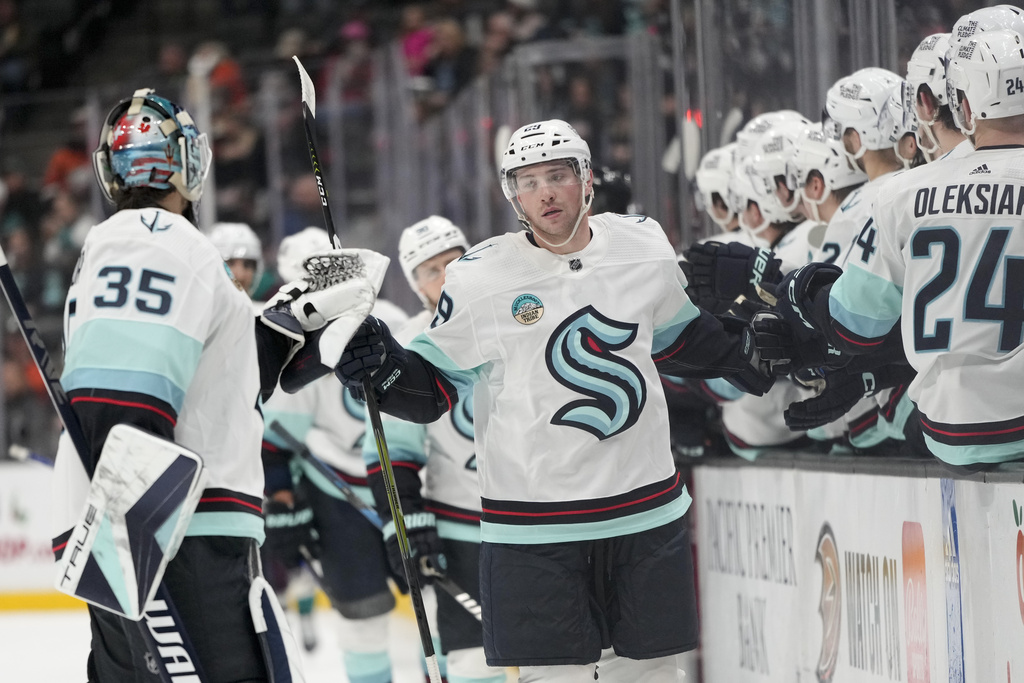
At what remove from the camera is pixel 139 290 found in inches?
87.0

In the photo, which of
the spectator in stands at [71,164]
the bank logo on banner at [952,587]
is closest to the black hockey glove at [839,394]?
the bank logo on banner at [952,587]

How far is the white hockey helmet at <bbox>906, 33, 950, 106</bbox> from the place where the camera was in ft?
9.34

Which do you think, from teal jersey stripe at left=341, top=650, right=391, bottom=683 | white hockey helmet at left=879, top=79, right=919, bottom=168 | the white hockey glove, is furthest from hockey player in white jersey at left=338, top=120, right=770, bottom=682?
teal jersey stripe at left=341, top=650, right=391, bottom=683

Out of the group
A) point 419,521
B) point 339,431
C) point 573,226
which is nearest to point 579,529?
point 573,226

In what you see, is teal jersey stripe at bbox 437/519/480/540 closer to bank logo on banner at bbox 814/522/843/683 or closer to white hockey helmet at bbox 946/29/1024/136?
bank logo on banner at bbox 814/522/843/683

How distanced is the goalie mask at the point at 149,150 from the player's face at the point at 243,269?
2774mm

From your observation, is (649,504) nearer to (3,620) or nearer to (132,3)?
(3,620)

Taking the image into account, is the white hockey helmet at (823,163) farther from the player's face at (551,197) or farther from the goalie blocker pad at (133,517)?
the goalie blocker pad at (133,517)

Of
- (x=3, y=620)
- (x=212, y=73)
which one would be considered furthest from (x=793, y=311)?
(x=212, y=73)

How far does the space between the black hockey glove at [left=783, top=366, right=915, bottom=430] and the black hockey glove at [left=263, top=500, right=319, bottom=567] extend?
1932 millimetres

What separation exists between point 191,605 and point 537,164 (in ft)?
3.80

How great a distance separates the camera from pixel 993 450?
2693 mm

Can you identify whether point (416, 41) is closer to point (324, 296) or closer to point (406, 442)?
point (406, 442)

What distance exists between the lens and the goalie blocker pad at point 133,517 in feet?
6.94
